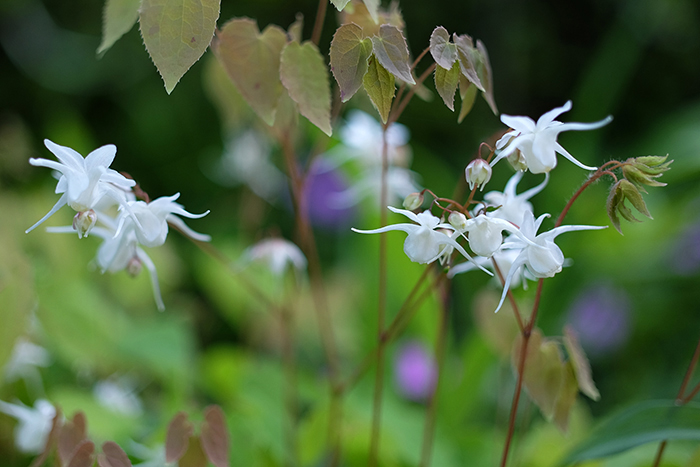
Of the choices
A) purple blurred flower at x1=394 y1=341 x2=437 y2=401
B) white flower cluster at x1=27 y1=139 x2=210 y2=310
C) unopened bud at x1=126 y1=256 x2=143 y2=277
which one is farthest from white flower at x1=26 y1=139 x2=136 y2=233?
purple blurred flower at x1=394 y1=341 x2=437 y2=401

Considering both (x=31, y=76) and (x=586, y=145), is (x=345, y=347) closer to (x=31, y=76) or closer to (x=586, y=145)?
(x=586, y=145)

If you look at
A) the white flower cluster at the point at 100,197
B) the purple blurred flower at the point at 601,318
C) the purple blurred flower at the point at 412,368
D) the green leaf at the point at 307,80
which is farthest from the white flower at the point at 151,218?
the purple blurred flower at the point at 601,318

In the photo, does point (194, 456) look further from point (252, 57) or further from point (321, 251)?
point (321, 251)

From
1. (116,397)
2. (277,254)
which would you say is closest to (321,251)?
(116,397)

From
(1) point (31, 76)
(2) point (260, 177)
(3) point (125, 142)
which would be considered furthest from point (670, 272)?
(1) point (31, 76)

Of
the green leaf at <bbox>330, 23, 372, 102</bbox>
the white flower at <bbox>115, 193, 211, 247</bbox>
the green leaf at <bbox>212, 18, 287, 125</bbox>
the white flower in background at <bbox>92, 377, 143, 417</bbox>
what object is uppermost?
the green leaf at <bbox>330, 23, 372, 102</bbox>

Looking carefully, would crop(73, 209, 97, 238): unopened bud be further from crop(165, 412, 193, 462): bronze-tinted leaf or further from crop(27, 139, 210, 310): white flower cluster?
crop(165, 412, 193, 462): bronze-tinted leaf
